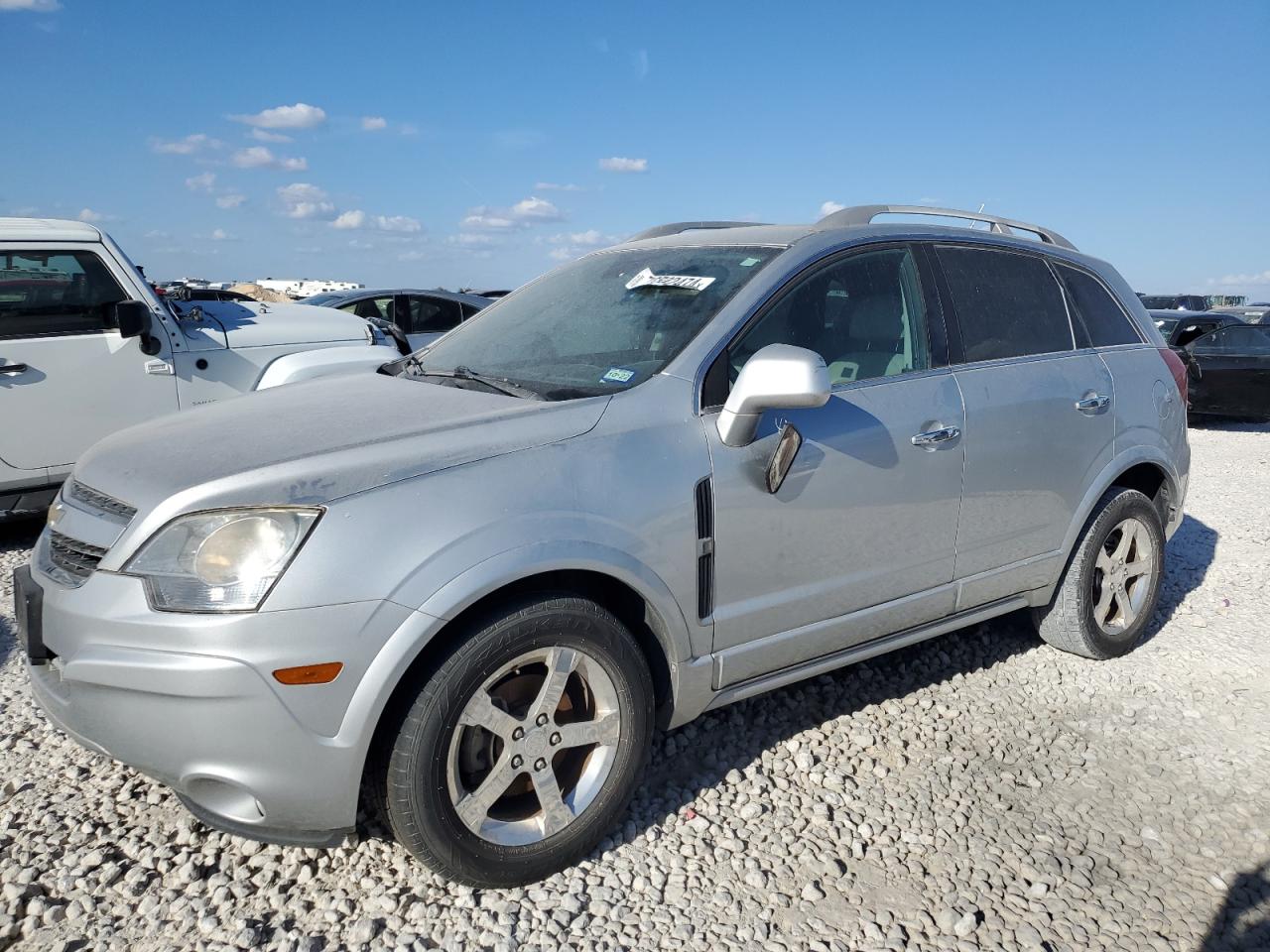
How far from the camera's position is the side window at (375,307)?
12.1 m

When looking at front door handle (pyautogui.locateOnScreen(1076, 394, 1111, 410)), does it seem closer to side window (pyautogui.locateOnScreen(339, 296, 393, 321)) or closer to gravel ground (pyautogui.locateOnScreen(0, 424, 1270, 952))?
gravel ground (pyautogui.locateOnScreen(0, 424, 1270, 952))

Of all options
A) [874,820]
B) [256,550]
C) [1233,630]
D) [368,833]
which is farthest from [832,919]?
[1233,630]

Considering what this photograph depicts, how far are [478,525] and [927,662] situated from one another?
105 inches

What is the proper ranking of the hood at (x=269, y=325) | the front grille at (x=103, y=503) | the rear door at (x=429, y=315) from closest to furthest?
1. the front grille at (x=103, y=503)
2. the hood at (x=269, y=325)
3. the rear door at (x=429, y=315)

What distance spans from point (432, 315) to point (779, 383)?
1050 centimetres

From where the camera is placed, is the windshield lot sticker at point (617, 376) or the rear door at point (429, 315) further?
the rear door at point (429, 315)

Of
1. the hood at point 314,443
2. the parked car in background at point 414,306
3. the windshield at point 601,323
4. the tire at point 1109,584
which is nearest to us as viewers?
the hood at point 314,443

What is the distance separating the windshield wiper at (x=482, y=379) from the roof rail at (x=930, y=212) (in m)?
1.29

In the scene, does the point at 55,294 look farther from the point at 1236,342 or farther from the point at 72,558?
the point at 1236,342

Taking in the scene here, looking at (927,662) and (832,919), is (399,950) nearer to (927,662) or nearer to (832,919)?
(832,919)

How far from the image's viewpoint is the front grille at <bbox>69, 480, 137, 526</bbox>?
243cm

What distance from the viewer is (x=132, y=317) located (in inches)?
228

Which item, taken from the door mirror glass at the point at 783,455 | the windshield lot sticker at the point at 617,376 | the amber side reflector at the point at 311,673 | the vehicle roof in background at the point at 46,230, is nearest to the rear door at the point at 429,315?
the vehicle roof in background at the point at 46,230

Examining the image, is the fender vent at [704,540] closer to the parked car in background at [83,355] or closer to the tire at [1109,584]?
the tire at [1109,584]
